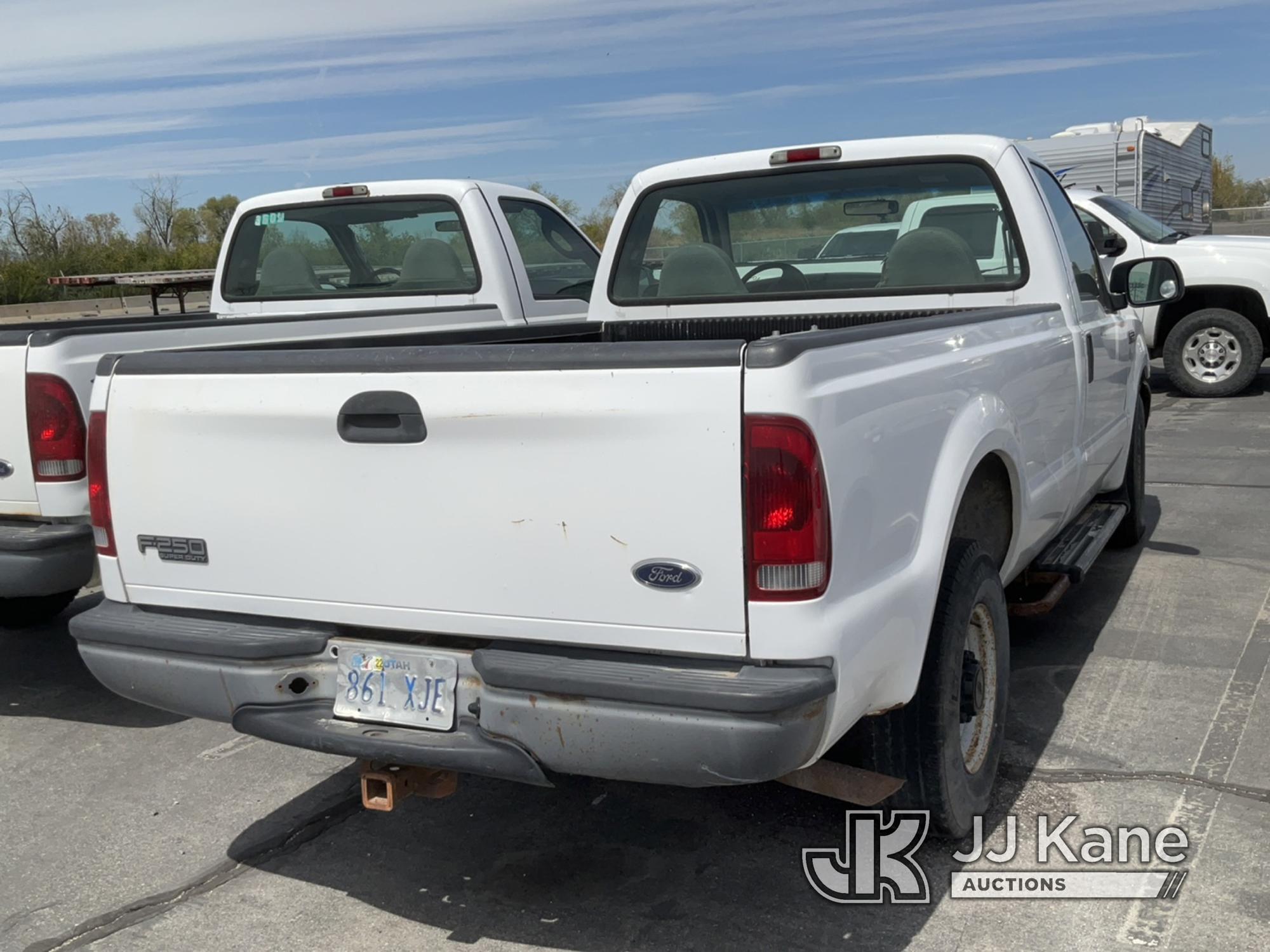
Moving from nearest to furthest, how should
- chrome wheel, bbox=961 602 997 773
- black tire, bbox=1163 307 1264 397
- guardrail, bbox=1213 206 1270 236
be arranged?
chrome wheel, bbox=961 602 997 773 < black tire, bbox=1163 307 1264 397 < guardrail, bbox=1213 206 1270 236

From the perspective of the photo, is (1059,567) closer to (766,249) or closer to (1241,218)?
(766,249)

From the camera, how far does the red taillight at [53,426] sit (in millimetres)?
4168

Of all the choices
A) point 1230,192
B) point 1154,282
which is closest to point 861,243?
point 1154,282

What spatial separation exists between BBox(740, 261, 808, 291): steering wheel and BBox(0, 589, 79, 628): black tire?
3.29m

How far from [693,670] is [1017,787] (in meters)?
1.67

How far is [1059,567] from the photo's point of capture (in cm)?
455

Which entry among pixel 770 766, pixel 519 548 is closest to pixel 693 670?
pixel 770 766

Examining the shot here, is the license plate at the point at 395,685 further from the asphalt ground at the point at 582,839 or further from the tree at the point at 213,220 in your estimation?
the tree at the point at 213,220

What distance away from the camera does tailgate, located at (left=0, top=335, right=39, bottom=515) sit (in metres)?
4.19

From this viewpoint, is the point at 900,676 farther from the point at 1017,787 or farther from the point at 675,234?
the point at 675,234

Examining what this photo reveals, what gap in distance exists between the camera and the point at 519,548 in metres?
2.83

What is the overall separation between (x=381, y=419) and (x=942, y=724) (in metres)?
1.55

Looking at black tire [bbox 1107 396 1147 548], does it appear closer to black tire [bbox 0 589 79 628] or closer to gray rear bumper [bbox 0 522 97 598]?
gray rear bumper [bbox 0 522 97 598]

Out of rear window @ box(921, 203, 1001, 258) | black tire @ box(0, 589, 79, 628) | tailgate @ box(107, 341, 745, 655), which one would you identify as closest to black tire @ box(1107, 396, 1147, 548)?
rear window @ box(921, 203, 1001, 258)
